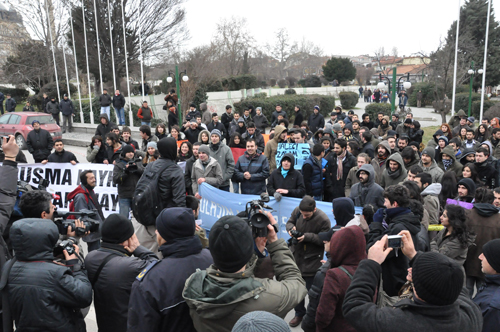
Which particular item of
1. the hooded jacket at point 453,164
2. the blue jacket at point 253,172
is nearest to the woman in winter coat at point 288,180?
the blue jacket at point 253,172

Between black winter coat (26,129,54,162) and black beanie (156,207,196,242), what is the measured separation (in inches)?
350

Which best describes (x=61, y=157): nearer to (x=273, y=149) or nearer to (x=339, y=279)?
(x=273, y=149)

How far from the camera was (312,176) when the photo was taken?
7801 mm

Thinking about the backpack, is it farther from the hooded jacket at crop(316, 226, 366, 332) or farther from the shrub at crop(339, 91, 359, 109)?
the shrub at crop(339, 91, 359, 109)

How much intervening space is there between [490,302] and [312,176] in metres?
4.83

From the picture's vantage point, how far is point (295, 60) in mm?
76500

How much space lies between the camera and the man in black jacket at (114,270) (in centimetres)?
329

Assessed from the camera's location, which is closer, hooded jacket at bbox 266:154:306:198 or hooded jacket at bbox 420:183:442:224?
hooded jacket at bbox 420:183:442:224

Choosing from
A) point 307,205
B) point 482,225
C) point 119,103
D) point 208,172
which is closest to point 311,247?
point 307,205

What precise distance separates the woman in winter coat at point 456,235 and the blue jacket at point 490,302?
1.52 metres

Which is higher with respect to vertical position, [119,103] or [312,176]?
[119,103]

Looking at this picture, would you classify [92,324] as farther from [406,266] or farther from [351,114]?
[351,114]

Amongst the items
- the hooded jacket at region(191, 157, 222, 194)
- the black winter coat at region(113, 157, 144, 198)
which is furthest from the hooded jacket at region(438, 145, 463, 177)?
the black winter coat at region(113, 157, 144, 198)

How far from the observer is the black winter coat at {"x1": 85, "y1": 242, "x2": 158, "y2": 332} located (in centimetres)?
329
